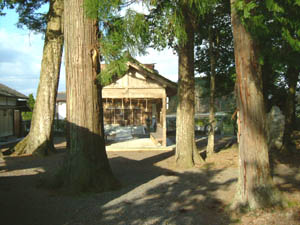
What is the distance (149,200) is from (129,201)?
1.28ft

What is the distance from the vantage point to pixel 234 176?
24.3 feet

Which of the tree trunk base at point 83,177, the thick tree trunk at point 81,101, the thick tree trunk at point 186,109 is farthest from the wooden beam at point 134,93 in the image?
the tree trunk base at point 83,177

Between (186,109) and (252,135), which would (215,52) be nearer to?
(186,109)

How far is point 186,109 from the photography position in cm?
883

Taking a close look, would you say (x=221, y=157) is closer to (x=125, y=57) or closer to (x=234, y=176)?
(x=234, y=176)

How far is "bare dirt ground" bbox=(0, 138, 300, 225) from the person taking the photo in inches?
170

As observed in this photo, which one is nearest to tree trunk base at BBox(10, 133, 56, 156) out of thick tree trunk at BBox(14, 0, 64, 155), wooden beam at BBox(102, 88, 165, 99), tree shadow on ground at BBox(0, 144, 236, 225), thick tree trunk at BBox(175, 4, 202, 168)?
thick tree trunk at BBox(14, 0, 64, 155)

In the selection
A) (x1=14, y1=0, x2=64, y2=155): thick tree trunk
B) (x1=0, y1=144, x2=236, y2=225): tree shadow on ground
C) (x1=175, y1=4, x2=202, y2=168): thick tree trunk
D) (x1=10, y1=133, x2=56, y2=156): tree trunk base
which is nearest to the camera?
(x1=0, y1=144, x2=236, y2=225): tree shadow on ground

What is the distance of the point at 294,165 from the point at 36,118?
32.8 feet

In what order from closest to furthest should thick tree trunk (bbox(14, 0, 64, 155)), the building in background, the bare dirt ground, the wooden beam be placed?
the bare dirt ground < thick tree trunk (bbox(14, 0, 64, 155)) < the wooden beam < the building in background

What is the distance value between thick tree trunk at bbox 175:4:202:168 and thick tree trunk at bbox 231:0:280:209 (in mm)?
4289

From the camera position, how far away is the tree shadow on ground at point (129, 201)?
174 inches

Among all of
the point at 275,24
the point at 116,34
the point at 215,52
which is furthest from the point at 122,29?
the point at 215,52

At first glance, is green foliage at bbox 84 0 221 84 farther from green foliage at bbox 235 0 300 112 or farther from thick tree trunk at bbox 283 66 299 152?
thick tree trunk at bbox 283 66 299 152
